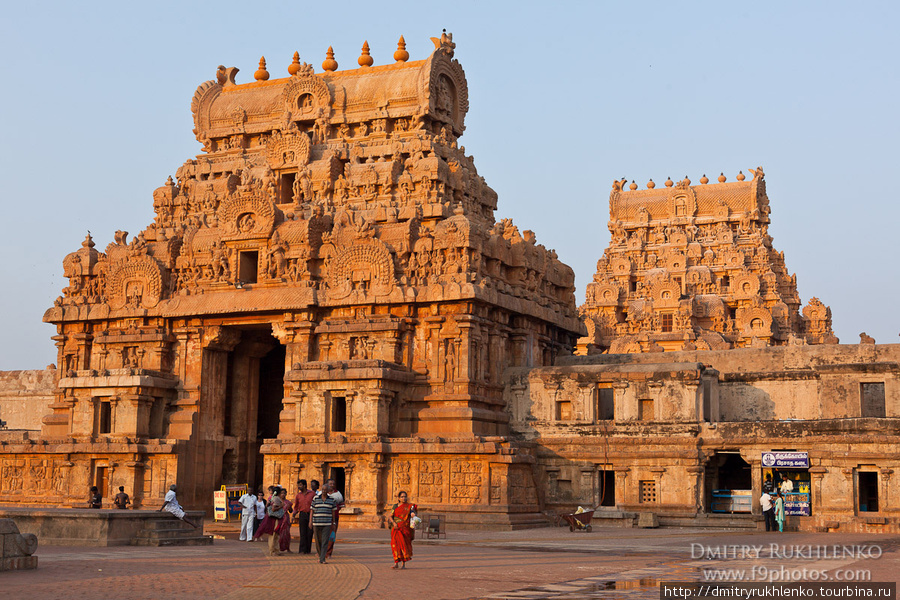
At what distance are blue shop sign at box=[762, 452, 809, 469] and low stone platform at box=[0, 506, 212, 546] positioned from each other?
677 inches

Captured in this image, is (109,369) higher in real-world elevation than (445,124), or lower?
lower

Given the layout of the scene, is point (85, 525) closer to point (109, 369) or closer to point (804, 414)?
point (109, 369)

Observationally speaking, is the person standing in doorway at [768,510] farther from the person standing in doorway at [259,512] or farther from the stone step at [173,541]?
the stone step at [173,541]

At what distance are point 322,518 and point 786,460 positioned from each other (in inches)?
702

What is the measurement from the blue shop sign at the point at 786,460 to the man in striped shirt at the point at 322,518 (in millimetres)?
17443

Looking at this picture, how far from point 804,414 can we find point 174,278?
23.1m

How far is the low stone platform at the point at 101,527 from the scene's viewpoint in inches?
960

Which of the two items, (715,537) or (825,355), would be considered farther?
(825,355)

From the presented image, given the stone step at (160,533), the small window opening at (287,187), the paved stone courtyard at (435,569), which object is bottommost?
the paved stone courtyard at (435,569)

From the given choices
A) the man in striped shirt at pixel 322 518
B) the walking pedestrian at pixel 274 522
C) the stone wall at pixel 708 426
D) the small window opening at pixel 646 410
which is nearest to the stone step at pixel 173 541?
the walking pedestrian at pixel 274 522

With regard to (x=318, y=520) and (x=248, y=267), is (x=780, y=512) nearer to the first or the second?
(x=318, y=520)

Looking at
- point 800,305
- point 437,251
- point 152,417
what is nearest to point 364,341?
point 437,251

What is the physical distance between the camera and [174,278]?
4372cm

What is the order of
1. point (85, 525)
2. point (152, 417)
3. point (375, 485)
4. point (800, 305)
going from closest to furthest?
point (85, 525)
point (375, 485)
point (152, 417)
point (800, 305)
